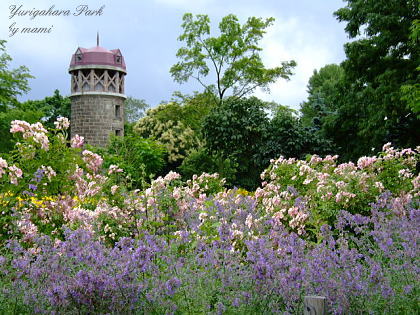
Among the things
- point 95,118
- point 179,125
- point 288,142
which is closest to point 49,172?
point 288,142

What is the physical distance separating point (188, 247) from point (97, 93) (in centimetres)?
2782

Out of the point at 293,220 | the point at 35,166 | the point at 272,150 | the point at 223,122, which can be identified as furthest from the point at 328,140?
the point at 35,166

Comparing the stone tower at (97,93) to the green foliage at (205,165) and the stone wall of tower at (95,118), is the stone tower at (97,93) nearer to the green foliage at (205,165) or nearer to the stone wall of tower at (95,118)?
the stone wall of tower at (95,118)

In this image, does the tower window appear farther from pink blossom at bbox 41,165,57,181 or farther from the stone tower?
pink blossom at bbox 41,165,57,181

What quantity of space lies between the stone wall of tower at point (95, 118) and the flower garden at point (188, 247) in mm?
24054

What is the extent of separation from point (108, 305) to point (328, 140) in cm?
1734

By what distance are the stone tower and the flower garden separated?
79.4 feet

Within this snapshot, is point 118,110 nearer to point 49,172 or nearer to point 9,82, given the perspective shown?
point 9,82

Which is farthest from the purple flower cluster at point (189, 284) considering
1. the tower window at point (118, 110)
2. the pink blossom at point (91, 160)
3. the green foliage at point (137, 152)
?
the tower window at point (118, 110)

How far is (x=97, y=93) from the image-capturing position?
105ft

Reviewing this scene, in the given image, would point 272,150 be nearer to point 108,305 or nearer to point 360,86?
point 360,86

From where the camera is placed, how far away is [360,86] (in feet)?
67.1

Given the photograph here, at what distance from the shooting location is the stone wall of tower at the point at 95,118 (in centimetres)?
3181

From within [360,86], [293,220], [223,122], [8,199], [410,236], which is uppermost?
[360,86]
